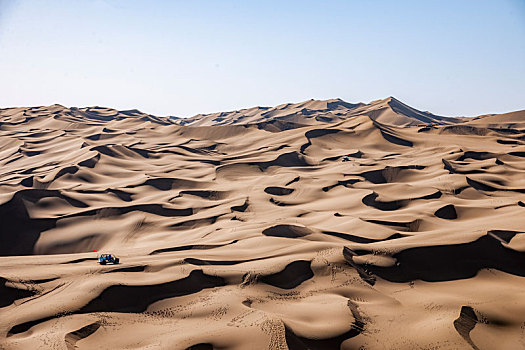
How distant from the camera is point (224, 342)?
20.6 ft

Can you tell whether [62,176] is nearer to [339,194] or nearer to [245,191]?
[245,191]

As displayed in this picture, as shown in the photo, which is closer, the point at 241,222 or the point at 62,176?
the point at 241,222

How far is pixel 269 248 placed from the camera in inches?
417

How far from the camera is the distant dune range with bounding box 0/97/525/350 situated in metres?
6.83

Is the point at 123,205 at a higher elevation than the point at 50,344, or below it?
below

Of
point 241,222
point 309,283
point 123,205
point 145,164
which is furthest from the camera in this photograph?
point 145,164

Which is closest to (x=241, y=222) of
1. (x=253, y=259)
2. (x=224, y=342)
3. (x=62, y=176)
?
(x=253, y=259)

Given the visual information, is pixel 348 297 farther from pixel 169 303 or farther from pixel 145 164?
pixel 145 164

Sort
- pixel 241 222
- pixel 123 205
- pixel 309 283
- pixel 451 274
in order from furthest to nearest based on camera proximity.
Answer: pixel 123 205, pixel 241 222, pixel 451 274, pixel 309 283

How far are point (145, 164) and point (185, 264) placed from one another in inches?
710

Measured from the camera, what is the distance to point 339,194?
710 inches

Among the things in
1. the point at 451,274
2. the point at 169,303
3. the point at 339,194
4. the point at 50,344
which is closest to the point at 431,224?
the point at 451,274

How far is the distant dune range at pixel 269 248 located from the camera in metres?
6.83

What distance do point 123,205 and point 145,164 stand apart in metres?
9.00
